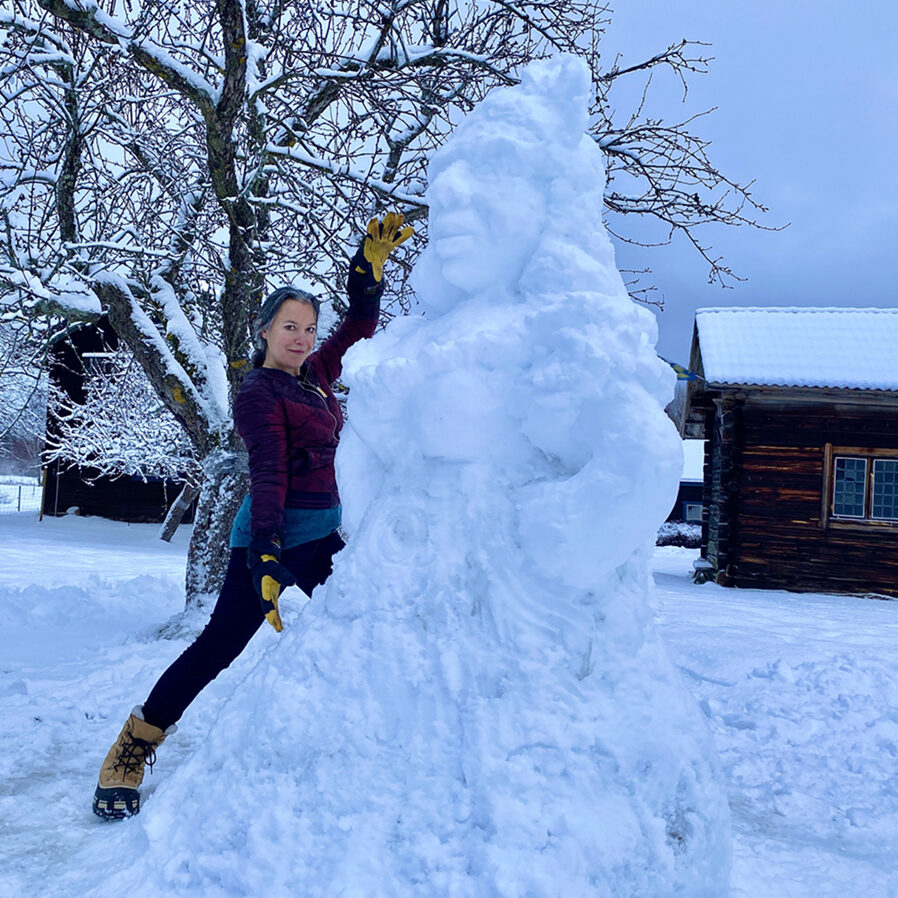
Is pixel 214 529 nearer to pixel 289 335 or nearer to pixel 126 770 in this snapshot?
pixel 126 770

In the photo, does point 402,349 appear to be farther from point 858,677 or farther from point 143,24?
point 143,24

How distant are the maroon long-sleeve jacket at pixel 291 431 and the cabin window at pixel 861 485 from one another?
9454 millimetres

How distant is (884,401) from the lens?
10156 millimetres

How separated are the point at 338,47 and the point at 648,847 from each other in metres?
5.79

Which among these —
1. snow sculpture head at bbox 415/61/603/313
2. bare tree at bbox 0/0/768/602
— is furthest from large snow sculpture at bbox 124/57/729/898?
bare tree at bbox 0/0/768/602

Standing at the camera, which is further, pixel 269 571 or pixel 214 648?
pixel 214 648

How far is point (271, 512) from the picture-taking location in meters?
2.27

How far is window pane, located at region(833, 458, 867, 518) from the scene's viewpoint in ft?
34.3

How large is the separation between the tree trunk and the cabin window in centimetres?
842

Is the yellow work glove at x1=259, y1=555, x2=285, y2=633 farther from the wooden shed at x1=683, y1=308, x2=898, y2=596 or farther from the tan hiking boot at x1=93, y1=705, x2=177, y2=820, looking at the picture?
the wooden shed at x1=683, y1=308, x2=898, y2=596

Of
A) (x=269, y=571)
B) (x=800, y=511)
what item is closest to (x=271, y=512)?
(x=269, y=571)

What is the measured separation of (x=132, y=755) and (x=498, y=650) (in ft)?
4.79

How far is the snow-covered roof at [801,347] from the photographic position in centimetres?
1009

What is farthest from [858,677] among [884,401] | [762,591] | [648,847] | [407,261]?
[884,401]
